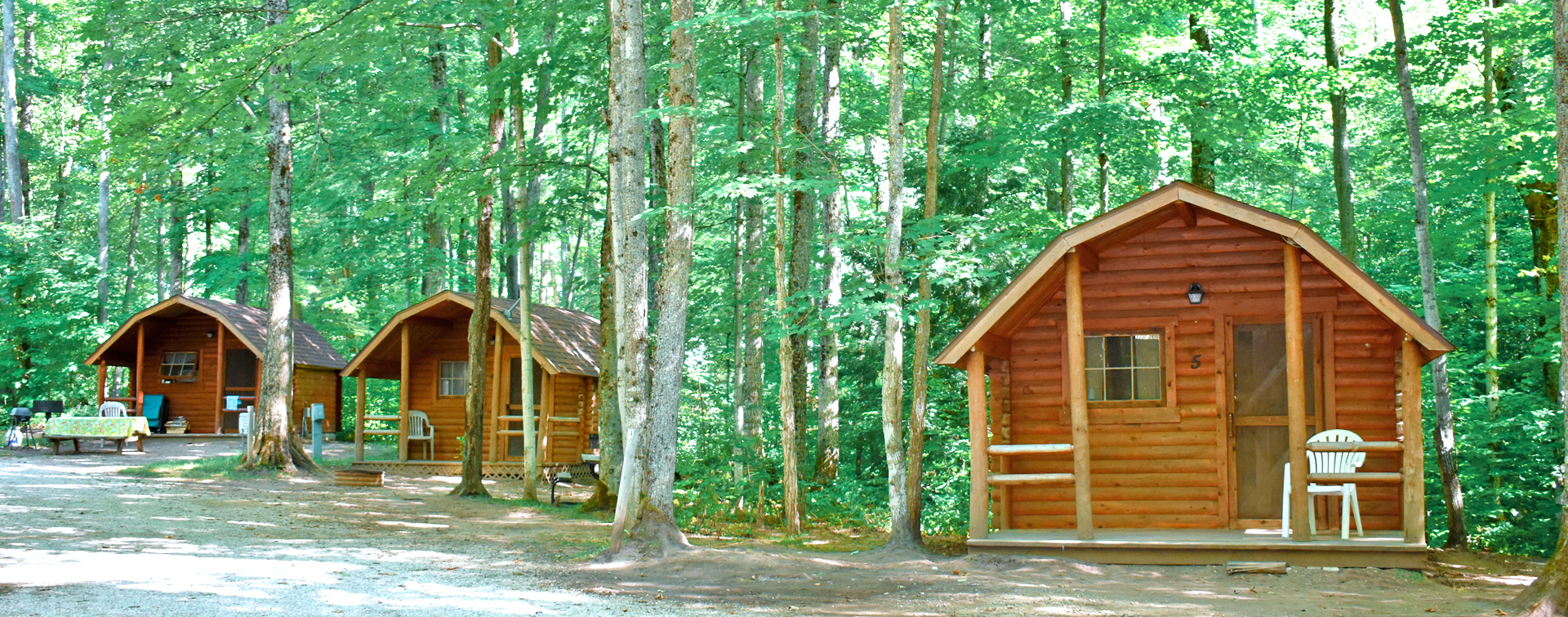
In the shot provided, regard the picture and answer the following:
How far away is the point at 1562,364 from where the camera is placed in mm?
6770

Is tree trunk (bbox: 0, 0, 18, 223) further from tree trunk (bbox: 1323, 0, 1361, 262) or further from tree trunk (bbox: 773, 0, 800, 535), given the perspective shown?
tree trunk (bbox: 1323, 0, 1361, 262)

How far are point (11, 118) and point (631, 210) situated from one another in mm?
25439

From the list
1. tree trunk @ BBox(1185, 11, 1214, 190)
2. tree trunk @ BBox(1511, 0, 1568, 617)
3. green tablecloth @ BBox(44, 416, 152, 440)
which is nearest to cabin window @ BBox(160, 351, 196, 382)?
green tablecloth @ BBox(44, 416, 152, 440)

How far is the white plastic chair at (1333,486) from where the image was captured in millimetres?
9406

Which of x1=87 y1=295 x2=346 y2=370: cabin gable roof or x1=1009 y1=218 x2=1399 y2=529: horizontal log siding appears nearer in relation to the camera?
x1=1009 y1=218 x2=1399 y2=529: horizontal log siding

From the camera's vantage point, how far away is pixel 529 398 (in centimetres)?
1504

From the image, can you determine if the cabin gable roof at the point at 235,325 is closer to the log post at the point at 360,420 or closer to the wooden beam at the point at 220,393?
the wooden beam at the point at 220,393

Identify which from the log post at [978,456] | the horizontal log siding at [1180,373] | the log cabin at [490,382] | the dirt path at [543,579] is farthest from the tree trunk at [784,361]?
the log cabin at [490,382]

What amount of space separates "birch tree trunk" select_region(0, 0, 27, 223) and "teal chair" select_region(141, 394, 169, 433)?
5.84 meters

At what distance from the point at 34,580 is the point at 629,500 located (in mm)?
4319

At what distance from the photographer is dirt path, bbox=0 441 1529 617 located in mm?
7371

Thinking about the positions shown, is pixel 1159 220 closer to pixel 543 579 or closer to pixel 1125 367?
pixel 1125 367

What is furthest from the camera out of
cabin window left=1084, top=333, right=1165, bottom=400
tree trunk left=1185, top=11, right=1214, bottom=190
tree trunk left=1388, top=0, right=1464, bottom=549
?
tree trunk left=1185, top=11, right=1214, bottom=190

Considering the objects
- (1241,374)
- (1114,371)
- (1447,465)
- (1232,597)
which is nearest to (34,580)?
(1232,597)
